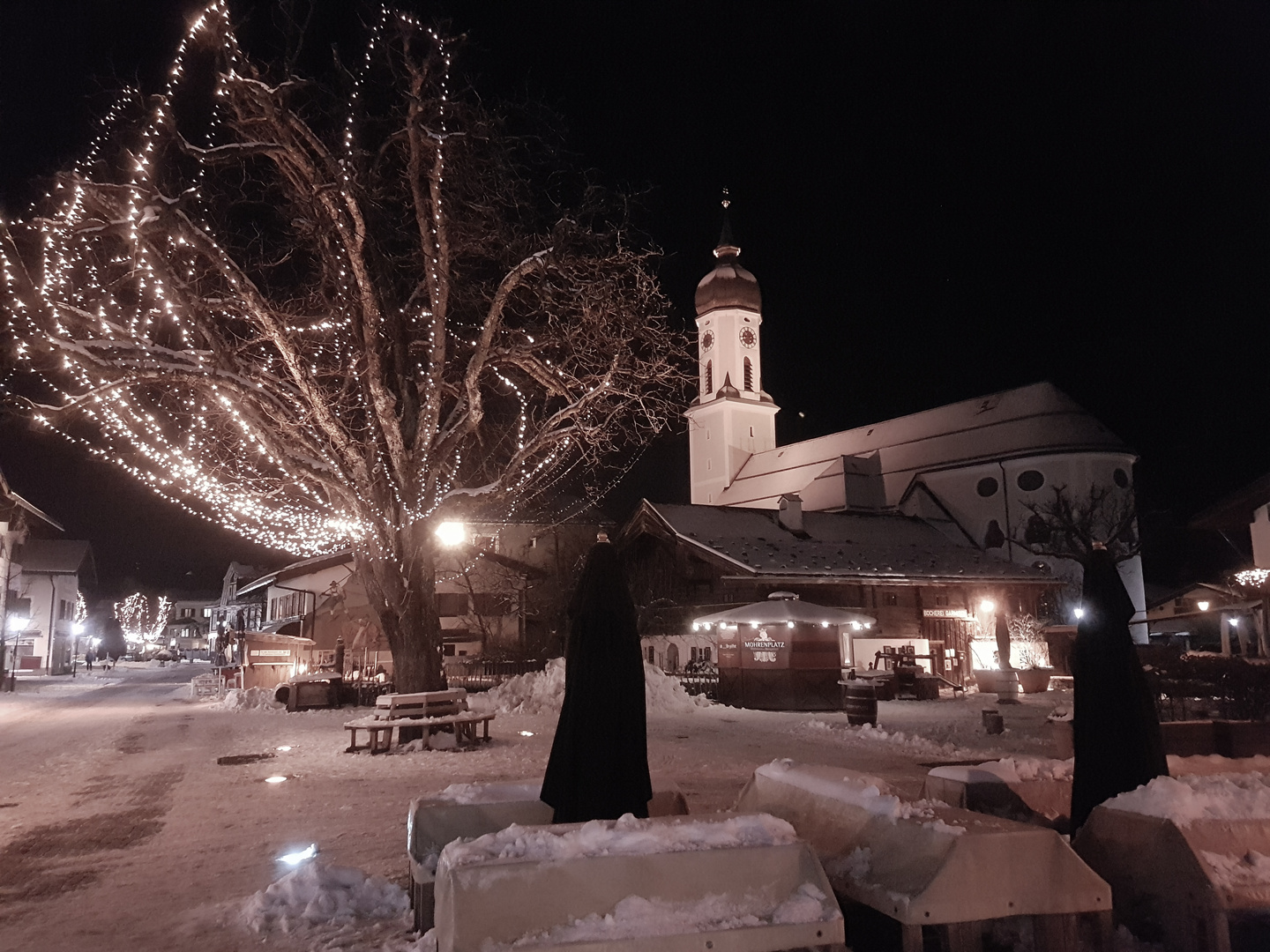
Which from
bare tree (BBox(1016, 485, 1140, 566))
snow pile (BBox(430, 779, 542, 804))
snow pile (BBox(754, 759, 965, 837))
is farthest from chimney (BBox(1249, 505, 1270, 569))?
snow pile (BBox(430, 779, 542, 804))

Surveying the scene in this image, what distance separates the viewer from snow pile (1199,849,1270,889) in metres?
5.39

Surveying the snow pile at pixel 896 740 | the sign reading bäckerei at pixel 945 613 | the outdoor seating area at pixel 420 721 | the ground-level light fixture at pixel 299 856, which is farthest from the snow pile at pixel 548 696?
the ground-level light fixture at pixel 299 856

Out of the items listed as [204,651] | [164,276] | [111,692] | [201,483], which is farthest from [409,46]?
[204,651]

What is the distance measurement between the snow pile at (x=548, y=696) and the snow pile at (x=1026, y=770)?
574 inches

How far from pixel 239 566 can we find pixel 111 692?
176ft

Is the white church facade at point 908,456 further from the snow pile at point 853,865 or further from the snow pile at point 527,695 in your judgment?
the snow pile at point 853,865

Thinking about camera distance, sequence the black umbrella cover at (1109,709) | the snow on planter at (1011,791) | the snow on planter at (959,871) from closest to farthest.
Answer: the snow on planter at (959,871), the black umbrella cover at (1109,709), the snow on planter at (1011,791)

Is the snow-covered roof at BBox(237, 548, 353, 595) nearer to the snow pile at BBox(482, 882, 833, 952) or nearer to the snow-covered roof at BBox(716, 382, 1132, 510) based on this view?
the snow-covered roof at BBox(716, 382, 1132, 510)

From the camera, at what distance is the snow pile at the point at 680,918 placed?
4.18m

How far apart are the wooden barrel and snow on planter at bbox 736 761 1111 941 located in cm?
1254

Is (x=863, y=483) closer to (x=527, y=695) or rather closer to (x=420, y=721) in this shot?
(x=527, y=695)

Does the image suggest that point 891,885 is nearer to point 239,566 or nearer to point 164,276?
point 164,276

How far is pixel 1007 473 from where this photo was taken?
4819 cm

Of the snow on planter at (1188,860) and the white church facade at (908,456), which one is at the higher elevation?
the white church facade at (908,456)
